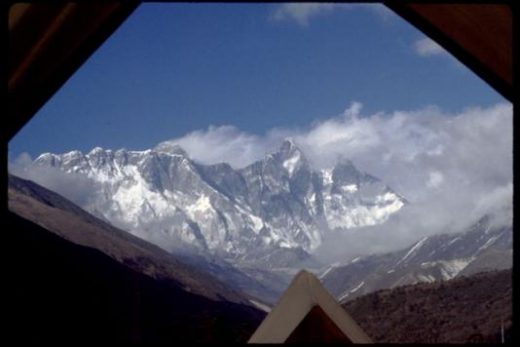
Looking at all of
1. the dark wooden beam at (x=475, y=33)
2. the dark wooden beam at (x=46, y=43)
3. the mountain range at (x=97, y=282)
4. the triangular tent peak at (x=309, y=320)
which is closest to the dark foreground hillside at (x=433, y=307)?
the mountain range at (x=97, y=282)

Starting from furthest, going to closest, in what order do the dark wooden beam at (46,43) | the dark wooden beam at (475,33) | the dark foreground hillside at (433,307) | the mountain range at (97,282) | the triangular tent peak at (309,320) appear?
the dark foreground hillside at (433,307) < the triangular tent peak at (309,320) < the dark wooden beam at (475,33) < the dark wooden beam at (46,43) < the mountain range at (97,282)

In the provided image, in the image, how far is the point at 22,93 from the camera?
2791mm

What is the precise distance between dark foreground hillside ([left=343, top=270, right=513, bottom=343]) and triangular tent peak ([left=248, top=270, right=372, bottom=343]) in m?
73.7

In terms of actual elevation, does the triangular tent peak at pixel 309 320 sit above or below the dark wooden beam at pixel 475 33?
below

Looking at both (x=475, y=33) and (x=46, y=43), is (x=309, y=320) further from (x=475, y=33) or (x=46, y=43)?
(x=46, y=43)

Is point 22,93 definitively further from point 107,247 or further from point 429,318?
point 107,247

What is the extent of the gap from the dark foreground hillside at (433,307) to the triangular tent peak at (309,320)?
7371cm

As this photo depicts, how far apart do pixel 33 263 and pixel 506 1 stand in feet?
6.07

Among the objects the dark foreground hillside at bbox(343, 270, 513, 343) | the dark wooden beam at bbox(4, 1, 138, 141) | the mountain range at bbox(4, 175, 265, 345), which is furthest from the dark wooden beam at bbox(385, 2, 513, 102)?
the dark foreground hillside at bbox(343, 270, 513, 343)

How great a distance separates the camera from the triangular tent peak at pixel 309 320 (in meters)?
6.32

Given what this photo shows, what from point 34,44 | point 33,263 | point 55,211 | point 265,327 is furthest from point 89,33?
point 55,211

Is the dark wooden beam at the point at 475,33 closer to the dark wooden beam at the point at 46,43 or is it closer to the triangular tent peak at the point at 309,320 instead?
the dark wooden beam at the point at 46,43

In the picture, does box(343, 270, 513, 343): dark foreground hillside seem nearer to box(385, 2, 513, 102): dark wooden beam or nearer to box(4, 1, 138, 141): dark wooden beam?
box(385, 2, 513, 102): dark wooden beam

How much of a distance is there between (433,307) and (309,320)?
96851mm
